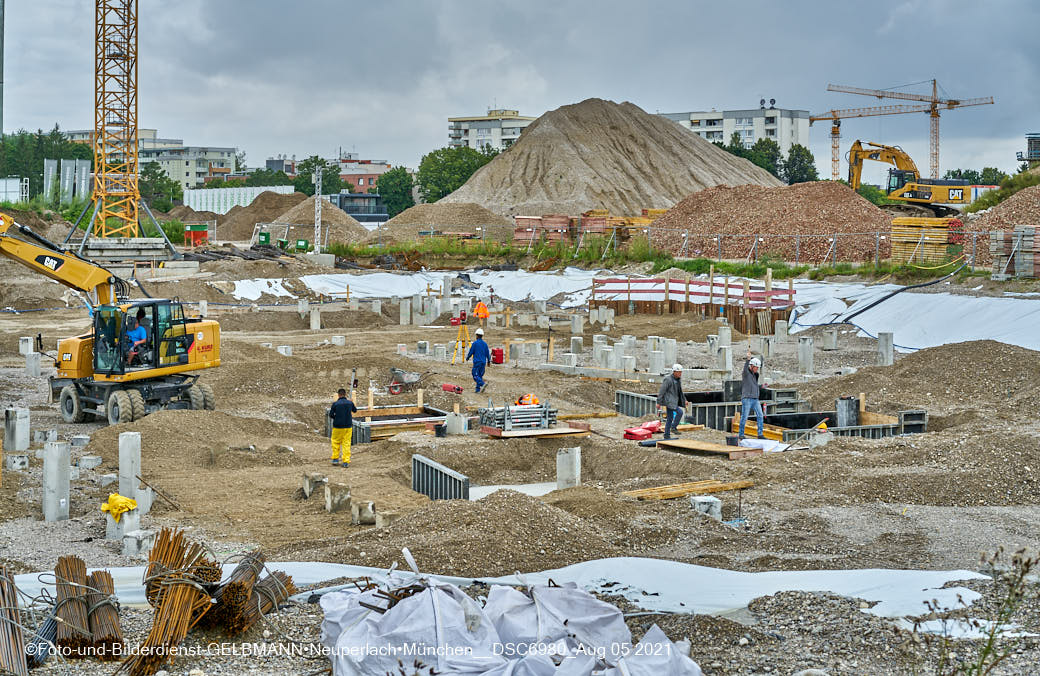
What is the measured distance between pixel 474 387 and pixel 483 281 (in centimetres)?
2288

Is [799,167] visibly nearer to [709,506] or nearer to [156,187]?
[156,187]

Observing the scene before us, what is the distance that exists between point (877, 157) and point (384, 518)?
175 feet

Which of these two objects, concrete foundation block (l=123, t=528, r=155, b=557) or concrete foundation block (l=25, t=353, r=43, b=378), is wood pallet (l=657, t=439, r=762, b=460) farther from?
concrete foundation block (l=25, t=353, r=43, b=378)

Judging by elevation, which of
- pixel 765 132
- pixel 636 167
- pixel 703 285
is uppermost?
pixel 765 132

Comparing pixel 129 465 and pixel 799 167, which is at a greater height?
pixel 799 167

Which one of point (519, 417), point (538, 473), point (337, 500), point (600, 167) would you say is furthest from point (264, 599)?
point (600, 167)

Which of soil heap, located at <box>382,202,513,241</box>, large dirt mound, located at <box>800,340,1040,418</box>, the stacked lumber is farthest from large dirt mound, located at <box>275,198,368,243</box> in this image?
large dirt mound, located at <box>800,340,1040,418</box>

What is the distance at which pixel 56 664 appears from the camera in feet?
23.3

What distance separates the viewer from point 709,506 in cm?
1108

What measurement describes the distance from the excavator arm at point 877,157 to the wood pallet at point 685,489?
4860 centimetres

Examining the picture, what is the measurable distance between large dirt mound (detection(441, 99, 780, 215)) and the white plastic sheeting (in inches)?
2429

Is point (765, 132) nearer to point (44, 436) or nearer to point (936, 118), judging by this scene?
point (936, 118)

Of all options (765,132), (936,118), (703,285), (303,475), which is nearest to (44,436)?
(303,475)

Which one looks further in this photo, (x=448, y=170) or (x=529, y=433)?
(x=448, y=170)
